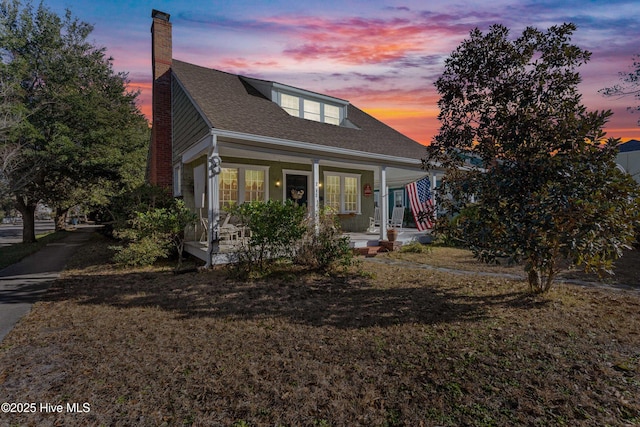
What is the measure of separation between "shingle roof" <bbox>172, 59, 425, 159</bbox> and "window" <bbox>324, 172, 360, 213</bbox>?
1984mm

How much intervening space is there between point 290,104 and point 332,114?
2056 mm

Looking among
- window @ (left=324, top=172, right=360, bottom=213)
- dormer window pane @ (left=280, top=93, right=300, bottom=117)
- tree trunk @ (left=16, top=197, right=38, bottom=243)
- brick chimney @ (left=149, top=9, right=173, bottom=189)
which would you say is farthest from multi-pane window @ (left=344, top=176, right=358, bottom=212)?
tree trunk @ (left=16, top=197, right=38, bottom=243)

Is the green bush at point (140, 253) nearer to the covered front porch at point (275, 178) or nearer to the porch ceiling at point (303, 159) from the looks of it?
the covered front porch at point (275, 178)

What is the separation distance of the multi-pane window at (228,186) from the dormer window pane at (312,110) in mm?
4045

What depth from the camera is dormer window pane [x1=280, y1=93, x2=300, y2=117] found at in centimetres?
1259

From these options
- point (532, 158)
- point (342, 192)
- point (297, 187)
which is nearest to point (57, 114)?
point (297, 187)

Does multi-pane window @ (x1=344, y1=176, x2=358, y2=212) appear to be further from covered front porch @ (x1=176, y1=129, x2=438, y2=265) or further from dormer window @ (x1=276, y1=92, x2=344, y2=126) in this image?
dormer window @ (x1=276, y1=92, x2=344, y2=126)

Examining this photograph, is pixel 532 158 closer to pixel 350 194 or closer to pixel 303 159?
pixel 303 159

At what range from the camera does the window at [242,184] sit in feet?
35.8

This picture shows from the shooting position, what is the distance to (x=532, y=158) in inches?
180

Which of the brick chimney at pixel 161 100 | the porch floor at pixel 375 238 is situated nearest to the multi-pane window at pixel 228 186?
the brick chimney at pixel 161 100

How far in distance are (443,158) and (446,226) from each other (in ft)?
4.45

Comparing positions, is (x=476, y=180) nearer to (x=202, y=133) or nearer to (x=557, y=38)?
(x=557, y=38)

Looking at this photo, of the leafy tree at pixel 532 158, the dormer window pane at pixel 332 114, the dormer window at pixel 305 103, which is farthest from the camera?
the dormer window pane at pixel 332 114
